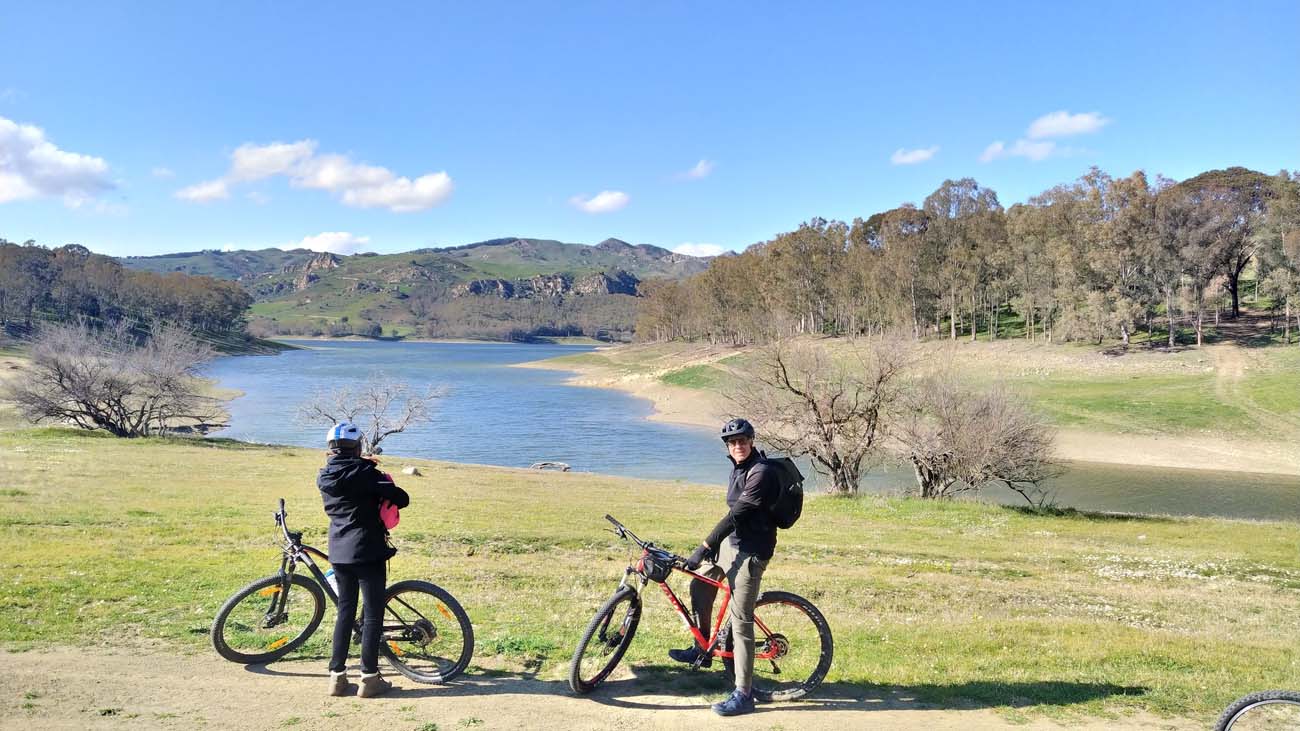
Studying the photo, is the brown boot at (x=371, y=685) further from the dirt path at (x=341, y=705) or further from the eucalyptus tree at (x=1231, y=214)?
the eucalyptus tree at (x=1231, y=214)

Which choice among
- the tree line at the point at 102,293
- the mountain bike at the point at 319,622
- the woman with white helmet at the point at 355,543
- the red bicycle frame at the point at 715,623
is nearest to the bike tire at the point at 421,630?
the mountain bike at the point at 319,622

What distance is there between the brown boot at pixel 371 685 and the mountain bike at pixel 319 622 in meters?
0.37

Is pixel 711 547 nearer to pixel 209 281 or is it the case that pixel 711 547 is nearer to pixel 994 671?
pixel 994 671

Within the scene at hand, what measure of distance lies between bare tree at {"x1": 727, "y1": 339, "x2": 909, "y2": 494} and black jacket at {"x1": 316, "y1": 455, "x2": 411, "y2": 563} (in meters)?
22.5

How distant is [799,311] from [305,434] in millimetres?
65932

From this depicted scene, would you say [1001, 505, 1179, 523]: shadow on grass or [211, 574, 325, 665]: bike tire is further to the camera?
[1001, 505, 1179, 523]: shadow on grass

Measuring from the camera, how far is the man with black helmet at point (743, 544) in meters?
6.07

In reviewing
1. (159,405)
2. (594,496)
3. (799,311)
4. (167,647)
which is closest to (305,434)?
(159,405)

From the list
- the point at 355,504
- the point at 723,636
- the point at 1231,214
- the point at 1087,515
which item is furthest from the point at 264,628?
the point at 1231,214

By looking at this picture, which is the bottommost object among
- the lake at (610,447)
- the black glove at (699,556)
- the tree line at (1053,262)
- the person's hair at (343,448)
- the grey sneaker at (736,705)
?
the lake at (610,447)

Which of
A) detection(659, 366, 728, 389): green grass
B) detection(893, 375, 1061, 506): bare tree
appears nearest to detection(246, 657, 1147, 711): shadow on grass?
detection(893, 375, 1061, 506): bare tree

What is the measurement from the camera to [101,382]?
37219 millimetres

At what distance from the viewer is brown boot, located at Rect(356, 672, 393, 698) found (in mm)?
6203

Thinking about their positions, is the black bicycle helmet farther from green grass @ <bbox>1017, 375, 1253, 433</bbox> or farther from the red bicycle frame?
green grass @ <bbox>1017, 375, 1253, 433</bbox>
